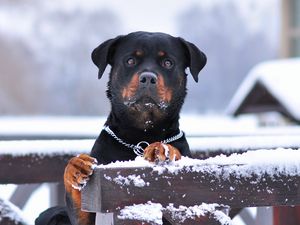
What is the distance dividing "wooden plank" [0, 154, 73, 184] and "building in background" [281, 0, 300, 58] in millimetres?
12072

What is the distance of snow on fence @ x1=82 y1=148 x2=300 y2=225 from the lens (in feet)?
8.81

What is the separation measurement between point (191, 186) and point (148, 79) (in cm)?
118

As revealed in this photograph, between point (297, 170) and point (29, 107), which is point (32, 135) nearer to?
point (297, 170)

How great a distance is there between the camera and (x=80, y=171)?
113 inches

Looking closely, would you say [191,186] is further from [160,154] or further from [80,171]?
[80,171]

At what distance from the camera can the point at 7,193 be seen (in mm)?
5945

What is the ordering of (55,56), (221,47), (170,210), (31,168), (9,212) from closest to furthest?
1. (170,210)
2. (9,212)
3. (31,168)
4. (55,56)
5. (221,47)

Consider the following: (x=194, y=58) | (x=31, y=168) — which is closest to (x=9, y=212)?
(x=31, y=168)

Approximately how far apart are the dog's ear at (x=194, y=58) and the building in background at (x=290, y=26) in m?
12.5

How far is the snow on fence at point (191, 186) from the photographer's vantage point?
269 cm

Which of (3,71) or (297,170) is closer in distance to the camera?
(297,170)

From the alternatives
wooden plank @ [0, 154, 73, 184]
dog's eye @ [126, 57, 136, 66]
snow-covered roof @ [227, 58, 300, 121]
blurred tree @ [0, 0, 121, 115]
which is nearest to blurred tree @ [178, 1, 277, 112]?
blurred tree @ [0, 0, 121, 115]

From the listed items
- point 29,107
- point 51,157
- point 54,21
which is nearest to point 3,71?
point 29,107

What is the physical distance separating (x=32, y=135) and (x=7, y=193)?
8.59 feet
